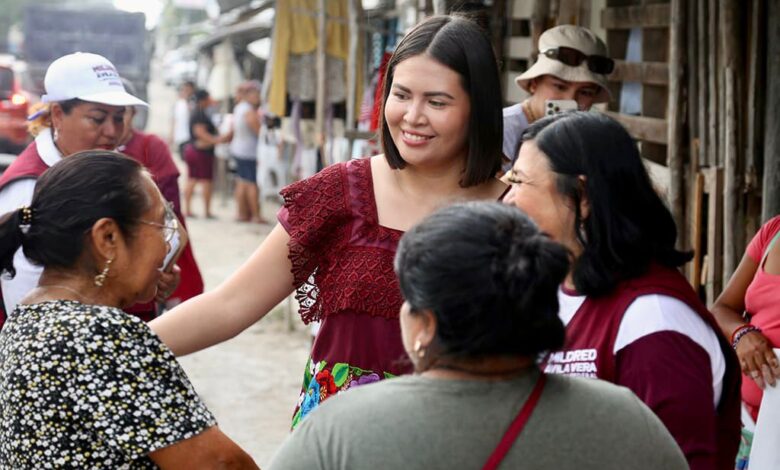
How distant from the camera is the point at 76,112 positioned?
4.02 meters

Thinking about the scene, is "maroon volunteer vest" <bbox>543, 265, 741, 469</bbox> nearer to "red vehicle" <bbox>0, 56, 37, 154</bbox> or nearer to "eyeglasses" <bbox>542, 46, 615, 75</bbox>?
"eyeglasses" <bbox>542, 46, 615, 75</bbox>

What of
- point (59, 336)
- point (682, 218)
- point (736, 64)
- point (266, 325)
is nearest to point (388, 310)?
point (59, 336)

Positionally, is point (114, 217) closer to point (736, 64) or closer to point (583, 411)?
point (583, 411)

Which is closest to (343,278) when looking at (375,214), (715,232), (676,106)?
(375,214)

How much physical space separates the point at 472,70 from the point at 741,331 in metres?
1.29

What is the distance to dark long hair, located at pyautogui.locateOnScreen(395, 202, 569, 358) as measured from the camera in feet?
5.56

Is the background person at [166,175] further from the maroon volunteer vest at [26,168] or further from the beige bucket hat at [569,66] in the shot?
the beige bucket hat at [569,66]

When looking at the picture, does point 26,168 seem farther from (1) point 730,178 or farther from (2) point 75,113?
(1) point 730,178

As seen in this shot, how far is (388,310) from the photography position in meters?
2.83

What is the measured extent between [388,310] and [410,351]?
1.02 meters

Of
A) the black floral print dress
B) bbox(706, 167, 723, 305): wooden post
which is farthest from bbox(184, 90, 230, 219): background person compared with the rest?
the black floral print dress

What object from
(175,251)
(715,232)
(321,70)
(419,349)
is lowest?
(715,232)

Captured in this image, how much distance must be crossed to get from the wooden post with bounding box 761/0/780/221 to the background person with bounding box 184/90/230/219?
37.0 ft

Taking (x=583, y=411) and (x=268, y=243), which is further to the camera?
(x=268, y=243)
